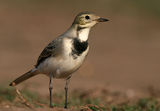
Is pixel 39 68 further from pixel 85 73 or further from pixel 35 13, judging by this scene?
pixel 35 13

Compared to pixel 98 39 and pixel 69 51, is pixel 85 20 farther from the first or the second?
pixel 98 39

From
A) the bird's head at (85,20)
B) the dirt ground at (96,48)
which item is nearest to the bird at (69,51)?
the bird's head at (85,20)

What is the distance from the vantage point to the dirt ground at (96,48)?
11270 mm

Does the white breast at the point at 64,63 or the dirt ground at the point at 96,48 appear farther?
the dirt ground at the point at 96,48

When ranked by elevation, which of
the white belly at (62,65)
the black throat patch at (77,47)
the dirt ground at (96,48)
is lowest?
the dirt ground at (96,48)

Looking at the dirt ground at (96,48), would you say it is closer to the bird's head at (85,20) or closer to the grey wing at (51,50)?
the grey wing at (51,50)

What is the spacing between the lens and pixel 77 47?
22.7 ft

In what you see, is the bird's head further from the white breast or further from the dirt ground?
the dirt ground

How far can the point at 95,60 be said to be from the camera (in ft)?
47.9

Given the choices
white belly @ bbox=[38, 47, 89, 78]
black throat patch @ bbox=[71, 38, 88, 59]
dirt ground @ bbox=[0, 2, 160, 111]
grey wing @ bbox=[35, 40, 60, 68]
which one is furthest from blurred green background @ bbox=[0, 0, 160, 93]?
black throat patch @ bbox=[71, 38, 88, 59]

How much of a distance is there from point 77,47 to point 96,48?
944cm

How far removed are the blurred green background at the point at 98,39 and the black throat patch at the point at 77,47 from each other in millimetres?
3617

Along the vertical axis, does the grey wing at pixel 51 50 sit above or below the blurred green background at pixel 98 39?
above

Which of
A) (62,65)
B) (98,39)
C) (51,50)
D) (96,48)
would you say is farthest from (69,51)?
(98,39)
